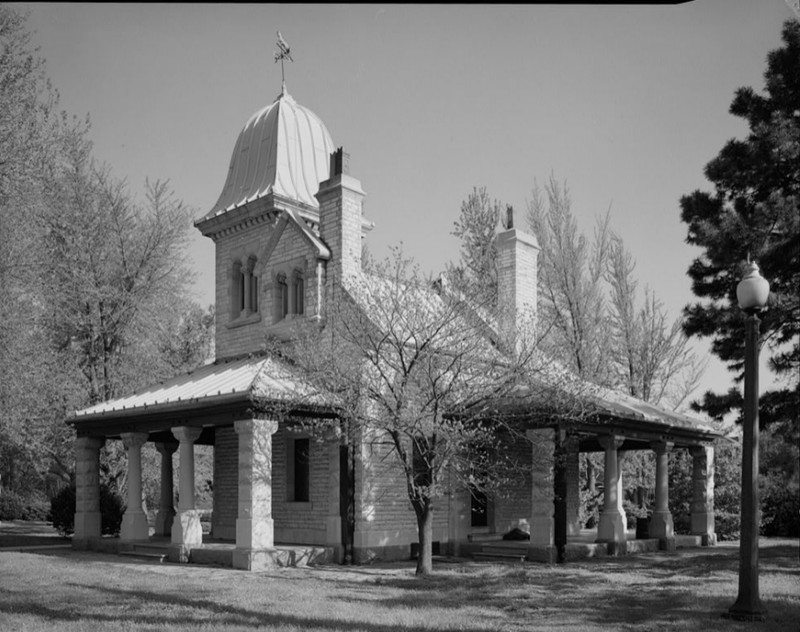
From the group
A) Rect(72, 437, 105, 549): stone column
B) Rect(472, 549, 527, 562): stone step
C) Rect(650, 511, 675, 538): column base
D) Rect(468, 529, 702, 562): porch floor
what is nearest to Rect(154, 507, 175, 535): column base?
Rect(72, 437, 105, 549): stone column

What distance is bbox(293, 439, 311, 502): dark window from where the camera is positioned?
1841 centimetres

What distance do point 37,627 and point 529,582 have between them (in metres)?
7.51

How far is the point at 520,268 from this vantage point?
72.8 ft

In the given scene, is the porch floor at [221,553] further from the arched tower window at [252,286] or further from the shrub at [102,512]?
the arched tower window at [252,286]

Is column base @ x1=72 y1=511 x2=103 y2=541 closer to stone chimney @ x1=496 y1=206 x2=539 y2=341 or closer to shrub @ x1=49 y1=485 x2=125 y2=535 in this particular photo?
shrub @ x1=49 y1=485 x2=125 y2=535

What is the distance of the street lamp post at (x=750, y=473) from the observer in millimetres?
9398

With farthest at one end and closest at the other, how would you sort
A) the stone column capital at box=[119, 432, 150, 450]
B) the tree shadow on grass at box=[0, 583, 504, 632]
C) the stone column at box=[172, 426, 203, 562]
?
the stone column capital at box=[119, 432, 150, 450] → the stone column at box=[172, 426, 203, 562] → the tree shadow on grass at box=[0, 583, 504, 632]

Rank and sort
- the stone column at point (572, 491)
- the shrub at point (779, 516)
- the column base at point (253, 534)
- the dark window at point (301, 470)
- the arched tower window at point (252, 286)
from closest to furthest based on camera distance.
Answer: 1. the column base at point (253, 534)
2. the dark window at point (301, 470)
3. the arched tower window at point (252, 286)
4. the stone column at point (572, 491)
5. the shrub at point (779, 516)

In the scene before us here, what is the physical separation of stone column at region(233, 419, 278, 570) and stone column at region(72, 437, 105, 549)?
20.3 feet

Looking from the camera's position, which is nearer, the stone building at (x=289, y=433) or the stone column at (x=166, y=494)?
the stone building at (x=289, y=433)

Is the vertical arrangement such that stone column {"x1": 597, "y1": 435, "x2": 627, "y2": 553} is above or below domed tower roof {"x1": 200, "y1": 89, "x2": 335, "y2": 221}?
below

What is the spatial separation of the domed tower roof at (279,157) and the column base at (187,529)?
7504mm

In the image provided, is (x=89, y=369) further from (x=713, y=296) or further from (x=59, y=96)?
(x=713, y=296)

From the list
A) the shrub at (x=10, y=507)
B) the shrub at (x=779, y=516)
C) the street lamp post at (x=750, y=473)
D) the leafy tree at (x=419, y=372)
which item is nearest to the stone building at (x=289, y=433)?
the leafy tree at (x=419, y=372)
